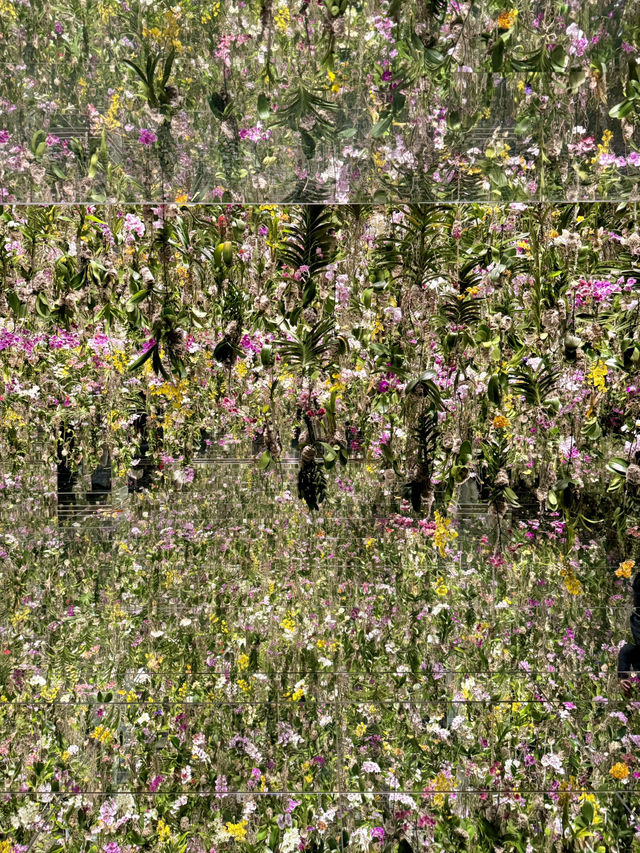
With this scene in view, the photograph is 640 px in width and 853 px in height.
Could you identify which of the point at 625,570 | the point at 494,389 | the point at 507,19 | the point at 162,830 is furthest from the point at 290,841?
the point at 625,570

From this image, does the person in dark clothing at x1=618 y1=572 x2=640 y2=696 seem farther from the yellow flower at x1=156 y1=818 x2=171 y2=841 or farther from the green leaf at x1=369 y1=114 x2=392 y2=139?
the green leaf at x1=369 y1=114 x2=392 y2=139

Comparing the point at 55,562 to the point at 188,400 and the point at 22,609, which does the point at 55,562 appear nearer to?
the point at 22,609

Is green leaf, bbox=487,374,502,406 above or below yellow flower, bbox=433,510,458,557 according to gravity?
above

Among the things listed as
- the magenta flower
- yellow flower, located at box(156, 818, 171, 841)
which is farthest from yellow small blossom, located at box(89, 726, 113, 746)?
the magenta flower

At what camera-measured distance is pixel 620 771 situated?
151cm

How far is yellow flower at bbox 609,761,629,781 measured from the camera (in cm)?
149

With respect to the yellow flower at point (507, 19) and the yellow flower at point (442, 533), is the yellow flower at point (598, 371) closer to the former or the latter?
the yellow flower at point (507, 19)

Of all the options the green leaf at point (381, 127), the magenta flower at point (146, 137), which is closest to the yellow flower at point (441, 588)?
the green leaf at point (381, 127)

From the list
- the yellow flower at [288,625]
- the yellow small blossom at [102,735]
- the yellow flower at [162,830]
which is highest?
the yellow small blossom at [102,735]

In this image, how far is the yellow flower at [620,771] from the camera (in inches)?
58.8

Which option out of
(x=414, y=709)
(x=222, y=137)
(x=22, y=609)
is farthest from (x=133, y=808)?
(x=222, y=137)

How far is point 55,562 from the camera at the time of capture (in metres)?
2.62

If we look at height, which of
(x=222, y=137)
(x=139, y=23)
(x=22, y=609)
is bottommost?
(x=22, y=609)

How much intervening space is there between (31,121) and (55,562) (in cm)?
186
